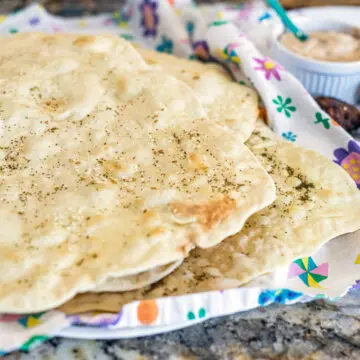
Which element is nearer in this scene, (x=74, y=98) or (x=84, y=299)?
(x=84, y=299)

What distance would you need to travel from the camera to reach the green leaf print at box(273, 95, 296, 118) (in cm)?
179

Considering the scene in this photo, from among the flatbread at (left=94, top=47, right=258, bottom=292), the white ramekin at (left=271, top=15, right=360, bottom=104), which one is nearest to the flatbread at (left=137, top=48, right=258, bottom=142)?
the flatbread at (left=94, top=47, right=258, bottom=292)

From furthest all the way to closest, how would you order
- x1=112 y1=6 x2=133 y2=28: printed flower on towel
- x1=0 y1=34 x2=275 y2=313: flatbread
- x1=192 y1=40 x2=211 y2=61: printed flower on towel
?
1. x1=112 y1=6 x2=133 y2=28: printed flower on towel
2. x1=192 y1=40 x2=211 y2=61: printed flower on towel
3. x1=0 y1=34 x2=275 y2=313: flatbread

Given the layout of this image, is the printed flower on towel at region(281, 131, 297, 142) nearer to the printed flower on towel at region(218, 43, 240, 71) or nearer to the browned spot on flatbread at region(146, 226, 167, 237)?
the printed flower on towel at region(218, 43, 240, 71)

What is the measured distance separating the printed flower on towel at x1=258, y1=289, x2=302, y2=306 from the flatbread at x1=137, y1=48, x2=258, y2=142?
0.48 meters

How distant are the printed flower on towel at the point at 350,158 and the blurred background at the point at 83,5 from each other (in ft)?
4.50

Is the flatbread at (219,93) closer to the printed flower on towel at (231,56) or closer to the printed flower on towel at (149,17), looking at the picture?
the printed flower on towel at (231,56)

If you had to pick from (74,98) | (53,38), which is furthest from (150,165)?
(53,38)

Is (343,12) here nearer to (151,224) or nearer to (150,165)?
(150,165)

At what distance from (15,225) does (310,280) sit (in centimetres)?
72

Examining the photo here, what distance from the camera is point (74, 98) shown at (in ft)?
5.15

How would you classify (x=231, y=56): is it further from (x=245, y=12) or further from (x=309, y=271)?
(x=309, y=271)

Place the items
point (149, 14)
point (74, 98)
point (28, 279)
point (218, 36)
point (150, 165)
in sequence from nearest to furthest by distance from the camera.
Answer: point (28, 279) < point (150, 165) < point (74, 98) < point (218, 36) < point (149, 14)

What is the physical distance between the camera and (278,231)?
52.2 inches
